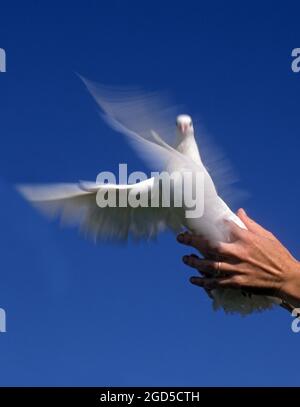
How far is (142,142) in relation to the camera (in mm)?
2275

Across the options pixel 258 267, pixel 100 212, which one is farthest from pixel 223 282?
pixel 100 212

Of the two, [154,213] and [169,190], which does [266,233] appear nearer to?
[169,190]

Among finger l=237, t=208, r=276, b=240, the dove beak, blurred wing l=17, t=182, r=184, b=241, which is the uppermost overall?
the dove beak

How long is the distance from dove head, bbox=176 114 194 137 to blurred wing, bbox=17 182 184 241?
1.32ft

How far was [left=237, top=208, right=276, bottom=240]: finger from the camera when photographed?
213 centimetres

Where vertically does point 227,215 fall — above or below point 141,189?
below

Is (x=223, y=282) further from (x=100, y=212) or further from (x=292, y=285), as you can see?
(x=100, y=212)

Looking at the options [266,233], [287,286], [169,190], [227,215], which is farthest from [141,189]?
[287,286]

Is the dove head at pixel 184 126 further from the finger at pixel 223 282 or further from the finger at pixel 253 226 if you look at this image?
the finger at pixel 223 282

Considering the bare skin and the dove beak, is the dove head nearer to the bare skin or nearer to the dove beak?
the dove beak

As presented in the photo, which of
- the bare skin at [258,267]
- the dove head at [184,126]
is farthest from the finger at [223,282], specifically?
the dove head at [184,126]

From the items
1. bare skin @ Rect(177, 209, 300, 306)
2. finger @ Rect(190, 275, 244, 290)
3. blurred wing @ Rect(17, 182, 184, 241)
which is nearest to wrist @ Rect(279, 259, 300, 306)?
bare skin @ Rect(177, 209, 300, 306)

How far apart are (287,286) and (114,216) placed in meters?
1.10

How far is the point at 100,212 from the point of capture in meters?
2.89
